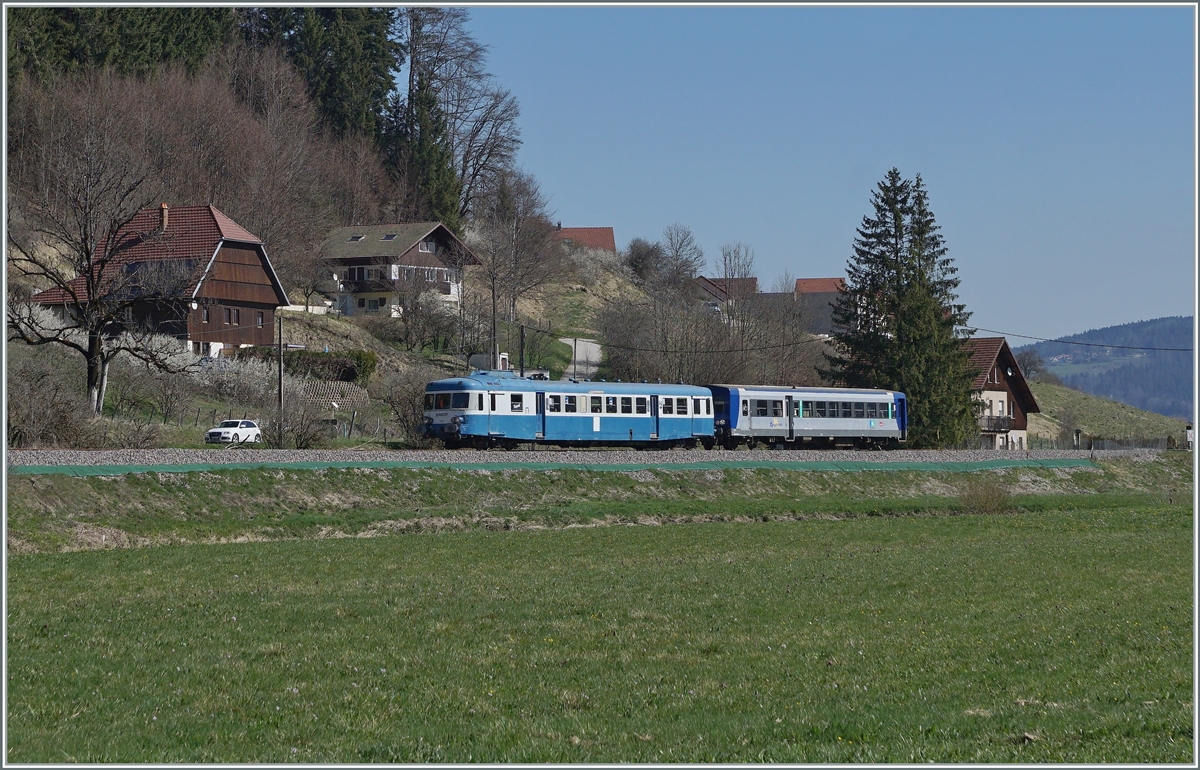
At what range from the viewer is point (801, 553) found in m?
21.9

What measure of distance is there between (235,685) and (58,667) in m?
1.85

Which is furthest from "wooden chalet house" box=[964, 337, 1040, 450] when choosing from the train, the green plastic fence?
the green plastic fence

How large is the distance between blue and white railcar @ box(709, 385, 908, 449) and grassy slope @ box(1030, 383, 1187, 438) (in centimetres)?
→ 4616

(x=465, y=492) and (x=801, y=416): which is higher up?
(x=801, y=416)

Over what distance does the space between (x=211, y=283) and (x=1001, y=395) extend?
50.7 m

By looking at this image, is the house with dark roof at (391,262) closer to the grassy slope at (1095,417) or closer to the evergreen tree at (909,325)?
the evergreen tree at (909,325)

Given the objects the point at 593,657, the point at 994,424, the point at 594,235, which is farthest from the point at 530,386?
the point at 594,235

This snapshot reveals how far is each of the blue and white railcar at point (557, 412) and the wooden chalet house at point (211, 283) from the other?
21735 mm

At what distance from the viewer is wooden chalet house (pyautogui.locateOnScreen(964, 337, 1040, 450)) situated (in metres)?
78.3

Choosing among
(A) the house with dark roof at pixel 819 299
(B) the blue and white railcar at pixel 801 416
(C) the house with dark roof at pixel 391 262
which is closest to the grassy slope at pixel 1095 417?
(A) the house with dark roof at pixel 819 299

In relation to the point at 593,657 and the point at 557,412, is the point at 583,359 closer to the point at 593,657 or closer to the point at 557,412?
the point at 557,412

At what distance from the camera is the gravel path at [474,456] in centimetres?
2806

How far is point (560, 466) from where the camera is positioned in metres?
34.2

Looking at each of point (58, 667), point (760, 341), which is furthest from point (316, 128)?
point (58, 667)
